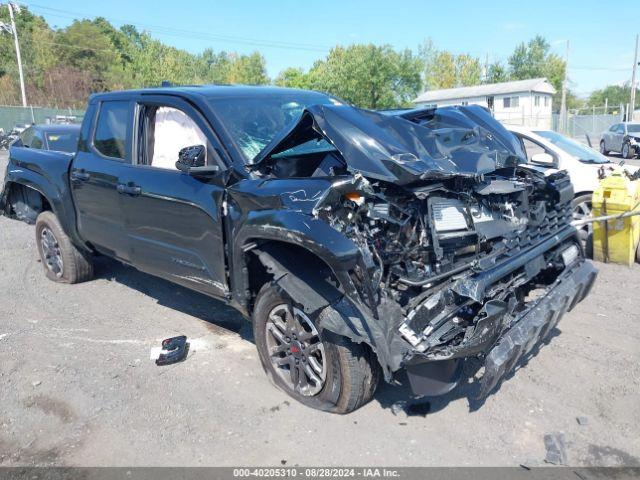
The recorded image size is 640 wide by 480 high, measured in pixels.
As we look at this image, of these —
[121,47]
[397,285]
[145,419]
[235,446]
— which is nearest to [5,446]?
[145,419]

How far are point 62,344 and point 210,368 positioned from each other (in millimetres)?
1483

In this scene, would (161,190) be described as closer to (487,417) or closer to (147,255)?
(147,255)

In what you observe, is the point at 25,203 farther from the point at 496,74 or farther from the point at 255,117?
the point at 496,74

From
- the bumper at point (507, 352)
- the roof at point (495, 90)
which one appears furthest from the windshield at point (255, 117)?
the roof at point (495, 90)

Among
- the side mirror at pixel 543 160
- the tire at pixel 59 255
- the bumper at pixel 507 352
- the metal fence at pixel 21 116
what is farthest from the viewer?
the metal fence at pixel 21 116

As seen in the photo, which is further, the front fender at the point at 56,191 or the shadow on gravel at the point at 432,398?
the front fender at the point at 56,191

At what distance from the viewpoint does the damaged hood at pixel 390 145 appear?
3.28 metres

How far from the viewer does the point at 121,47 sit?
81.9 metres

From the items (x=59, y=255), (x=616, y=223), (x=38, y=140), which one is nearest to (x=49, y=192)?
(x=59, y=255)

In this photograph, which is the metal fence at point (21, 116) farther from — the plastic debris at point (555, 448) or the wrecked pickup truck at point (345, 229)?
the plastic debris at point (555, 448)

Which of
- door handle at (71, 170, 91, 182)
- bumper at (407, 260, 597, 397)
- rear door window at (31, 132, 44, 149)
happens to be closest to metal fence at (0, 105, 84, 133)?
rear door window at (31, 132, 44, 149)

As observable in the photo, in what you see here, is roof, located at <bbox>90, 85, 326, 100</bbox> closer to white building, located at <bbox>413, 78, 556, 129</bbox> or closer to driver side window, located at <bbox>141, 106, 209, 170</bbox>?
driver side window, located at <bbox>141, 106, 209, 170</bbox>

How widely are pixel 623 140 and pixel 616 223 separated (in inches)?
726

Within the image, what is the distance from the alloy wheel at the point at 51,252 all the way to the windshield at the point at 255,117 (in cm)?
318
